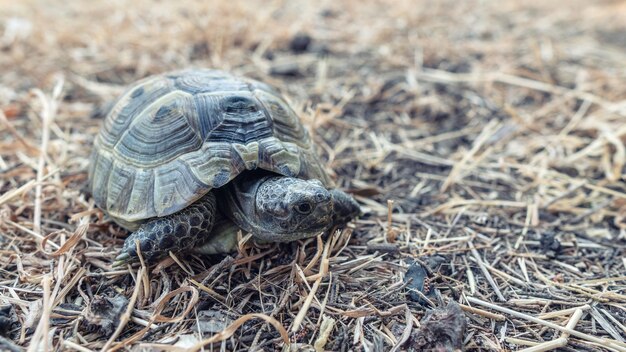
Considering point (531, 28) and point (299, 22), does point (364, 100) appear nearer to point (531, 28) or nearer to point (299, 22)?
point (299, 22)

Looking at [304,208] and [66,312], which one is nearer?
[66,312]

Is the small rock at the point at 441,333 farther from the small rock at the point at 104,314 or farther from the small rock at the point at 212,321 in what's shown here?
the small rock at the point at 104,314

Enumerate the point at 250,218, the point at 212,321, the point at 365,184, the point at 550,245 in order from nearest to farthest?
the point at 212,321 → the point at 250,218 → the point at 550,245 → the point at 365,184

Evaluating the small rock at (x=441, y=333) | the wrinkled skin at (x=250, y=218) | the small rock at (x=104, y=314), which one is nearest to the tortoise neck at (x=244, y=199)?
the wrinkled skin at (x=250, y=218)

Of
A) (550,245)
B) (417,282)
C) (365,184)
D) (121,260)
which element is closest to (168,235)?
(121,260)

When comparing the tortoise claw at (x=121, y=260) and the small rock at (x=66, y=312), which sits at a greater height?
the tortoise claw at (x=121, y=260)

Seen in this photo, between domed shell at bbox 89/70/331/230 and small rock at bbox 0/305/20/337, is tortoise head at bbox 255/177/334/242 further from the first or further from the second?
small rock at bbox 0/305/20/337

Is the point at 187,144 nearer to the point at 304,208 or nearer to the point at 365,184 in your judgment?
the point at 304,208
